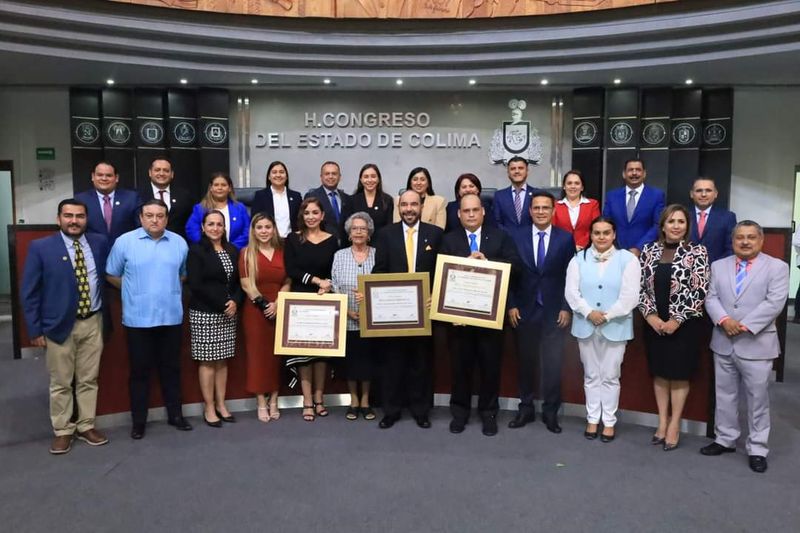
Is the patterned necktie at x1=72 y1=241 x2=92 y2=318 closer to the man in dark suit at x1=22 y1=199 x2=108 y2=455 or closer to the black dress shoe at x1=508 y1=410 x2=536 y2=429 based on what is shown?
the man in dark suit at x1=22 y1=199 x2=108 y2=455

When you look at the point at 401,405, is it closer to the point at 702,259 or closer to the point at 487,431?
the point at 487,431

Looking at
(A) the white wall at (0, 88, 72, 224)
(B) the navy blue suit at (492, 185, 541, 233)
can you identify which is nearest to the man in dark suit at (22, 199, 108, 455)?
(B) the navy blue suit at (492, 185, 541, 233)

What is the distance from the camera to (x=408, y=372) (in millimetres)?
4219

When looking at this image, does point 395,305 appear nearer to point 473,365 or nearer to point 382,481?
point 473,365

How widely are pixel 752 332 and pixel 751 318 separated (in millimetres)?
83

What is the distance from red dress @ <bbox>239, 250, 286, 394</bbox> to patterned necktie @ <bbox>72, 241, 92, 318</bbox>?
38.5 inches

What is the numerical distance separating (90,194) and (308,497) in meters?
3.07

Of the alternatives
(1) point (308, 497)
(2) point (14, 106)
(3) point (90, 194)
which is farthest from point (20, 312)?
(2) point (14, 106)

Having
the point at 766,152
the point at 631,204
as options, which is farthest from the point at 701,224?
the point at 766,152

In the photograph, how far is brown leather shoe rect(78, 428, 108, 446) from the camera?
12.4 feet

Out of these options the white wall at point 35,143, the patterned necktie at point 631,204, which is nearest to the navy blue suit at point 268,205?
the patterned necktie at point 631,204

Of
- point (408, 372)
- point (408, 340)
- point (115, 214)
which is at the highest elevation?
point (115, 214)

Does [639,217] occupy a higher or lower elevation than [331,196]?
lower

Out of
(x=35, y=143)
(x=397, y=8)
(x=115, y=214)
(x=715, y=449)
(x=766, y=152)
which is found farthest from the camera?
(x=766, y=152)
